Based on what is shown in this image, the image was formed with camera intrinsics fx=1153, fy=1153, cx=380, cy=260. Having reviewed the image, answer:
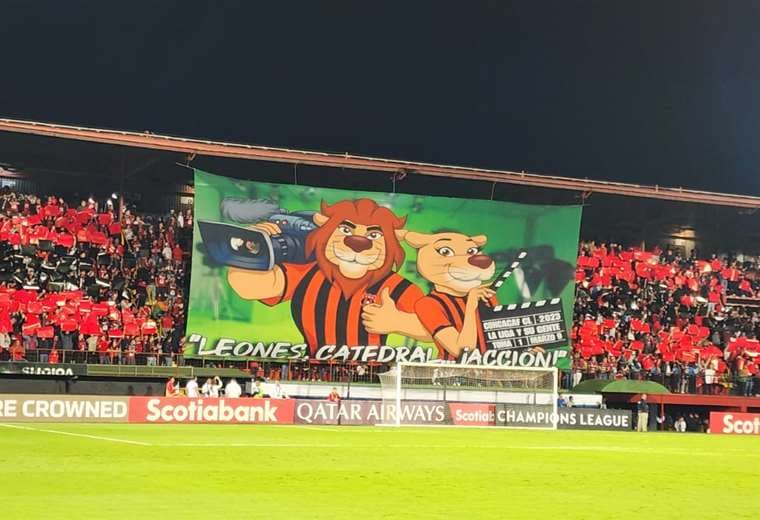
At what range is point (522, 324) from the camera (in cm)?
5188

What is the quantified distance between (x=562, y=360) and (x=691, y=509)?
3966 cm

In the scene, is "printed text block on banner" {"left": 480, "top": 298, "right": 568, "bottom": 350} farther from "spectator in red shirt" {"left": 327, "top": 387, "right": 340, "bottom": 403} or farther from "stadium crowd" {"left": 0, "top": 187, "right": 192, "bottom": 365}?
"stadium crowd" {"left": 0, "top": 187, "right": 192, "bottom": 365}

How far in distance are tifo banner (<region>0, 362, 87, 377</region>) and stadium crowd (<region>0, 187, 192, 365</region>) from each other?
0.82 meters

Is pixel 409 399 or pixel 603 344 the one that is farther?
pixel 603 344

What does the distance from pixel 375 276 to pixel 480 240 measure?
5.25m

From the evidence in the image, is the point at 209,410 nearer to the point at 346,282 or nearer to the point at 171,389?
the point at 171,389

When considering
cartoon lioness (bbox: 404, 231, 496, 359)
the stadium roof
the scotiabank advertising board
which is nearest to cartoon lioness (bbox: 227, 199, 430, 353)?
cartoon lioness (bbox: 404, 231, 496, 359)

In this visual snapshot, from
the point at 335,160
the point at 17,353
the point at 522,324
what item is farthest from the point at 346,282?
the point at 17,353

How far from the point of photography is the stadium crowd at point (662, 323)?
53.3m

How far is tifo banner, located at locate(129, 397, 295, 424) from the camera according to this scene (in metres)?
36.9

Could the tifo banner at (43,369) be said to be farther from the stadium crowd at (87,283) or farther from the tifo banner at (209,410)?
the tifo banner at (209,410)

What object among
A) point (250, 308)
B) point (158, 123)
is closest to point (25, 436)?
point (250, 308)

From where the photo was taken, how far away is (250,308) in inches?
1885

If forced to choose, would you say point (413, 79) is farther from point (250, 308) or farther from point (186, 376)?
point (186, 376)
